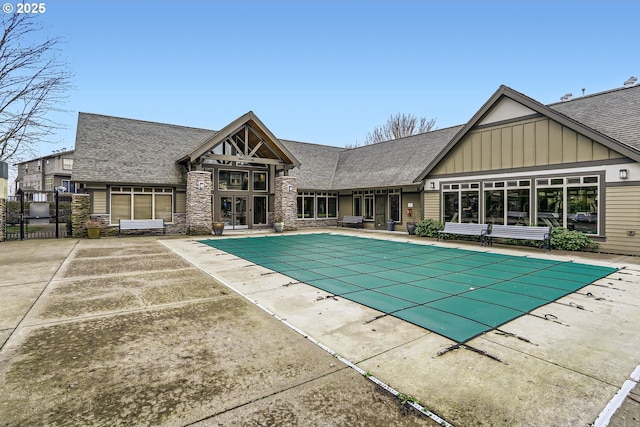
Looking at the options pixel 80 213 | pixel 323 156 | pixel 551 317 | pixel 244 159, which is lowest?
pixel 551 317

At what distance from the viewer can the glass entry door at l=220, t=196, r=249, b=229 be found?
19625mm

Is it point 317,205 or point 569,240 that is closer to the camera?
point 569,240

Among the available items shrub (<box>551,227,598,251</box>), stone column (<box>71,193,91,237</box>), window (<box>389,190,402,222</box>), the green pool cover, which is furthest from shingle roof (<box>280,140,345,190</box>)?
shrub (<box>551,227,598,251</box>)

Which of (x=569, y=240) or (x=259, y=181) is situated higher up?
(x=259, y=181)

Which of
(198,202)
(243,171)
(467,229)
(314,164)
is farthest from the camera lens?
(314,164)

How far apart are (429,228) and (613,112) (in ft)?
27.5

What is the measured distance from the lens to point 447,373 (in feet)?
10.7

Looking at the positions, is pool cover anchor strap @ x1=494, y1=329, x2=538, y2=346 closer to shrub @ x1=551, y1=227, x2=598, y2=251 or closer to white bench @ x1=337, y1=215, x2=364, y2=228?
shrub @ x1=551, y1=227, x2=598, y2=251

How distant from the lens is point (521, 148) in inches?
516

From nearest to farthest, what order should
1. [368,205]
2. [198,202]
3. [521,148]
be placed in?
1. [521,148]
2. [198,202]
3. [368,205]

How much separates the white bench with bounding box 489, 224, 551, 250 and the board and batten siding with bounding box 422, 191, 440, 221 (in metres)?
3.06

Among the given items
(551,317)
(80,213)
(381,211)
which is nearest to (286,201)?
(381,211)

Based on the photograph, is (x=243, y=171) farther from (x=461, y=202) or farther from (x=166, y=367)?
(x=166, y=367)

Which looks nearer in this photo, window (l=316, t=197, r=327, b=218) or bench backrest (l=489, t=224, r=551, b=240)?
bench backrest (l=489, t=224, r=551, b=240)
